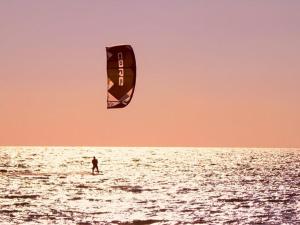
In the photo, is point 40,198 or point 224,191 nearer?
point 40,198

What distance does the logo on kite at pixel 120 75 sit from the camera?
26.0 m

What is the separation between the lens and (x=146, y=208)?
4584cm

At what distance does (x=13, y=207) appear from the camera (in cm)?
4628

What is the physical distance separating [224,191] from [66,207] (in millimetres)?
25084

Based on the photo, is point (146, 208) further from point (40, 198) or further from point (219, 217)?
point (40, 198)

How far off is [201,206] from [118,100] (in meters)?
24.6

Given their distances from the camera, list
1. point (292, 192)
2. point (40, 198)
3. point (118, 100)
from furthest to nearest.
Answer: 1. point (292, 192)
2. point (40, 198)
3. point (118, 100)

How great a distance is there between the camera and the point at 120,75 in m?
26.2

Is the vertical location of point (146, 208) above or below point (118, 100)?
below

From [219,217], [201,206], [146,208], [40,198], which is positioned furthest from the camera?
[40,198]

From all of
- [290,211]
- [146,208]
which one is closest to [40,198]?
[146,208]

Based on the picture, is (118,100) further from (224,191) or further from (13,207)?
(224,191)

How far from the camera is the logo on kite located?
85.2ft

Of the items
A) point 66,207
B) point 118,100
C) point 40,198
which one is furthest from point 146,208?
point 118,100
